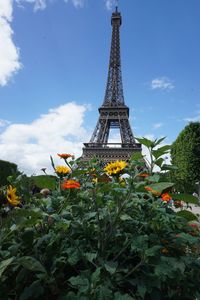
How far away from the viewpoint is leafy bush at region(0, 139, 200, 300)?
1.84m

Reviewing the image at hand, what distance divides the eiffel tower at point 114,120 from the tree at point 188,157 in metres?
8.97

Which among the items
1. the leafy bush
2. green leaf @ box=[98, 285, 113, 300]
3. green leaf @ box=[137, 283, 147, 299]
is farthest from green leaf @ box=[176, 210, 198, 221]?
green leaf @ box=[98, 285, 113, 300]

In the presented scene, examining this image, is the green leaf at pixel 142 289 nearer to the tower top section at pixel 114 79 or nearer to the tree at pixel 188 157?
the tree at pixel 188 157

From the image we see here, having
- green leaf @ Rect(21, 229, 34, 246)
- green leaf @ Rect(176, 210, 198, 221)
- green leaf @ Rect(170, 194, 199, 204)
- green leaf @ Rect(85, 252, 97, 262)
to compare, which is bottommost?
green leaf @ Rect(85, 252, 97, 262)

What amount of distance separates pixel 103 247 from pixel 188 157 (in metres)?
28.0

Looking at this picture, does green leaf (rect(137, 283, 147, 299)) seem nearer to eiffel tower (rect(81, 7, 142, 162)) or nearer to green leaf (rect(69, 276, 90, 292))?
green leaf (rect(69, 276, 90, 292))

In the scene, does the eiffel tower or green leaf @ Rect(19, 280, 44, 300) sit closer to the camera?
green leaf @ Rect(19, 280, 44, 300)

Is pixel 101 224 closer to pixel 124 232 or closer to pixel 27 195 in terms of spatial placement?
pixel 124 232

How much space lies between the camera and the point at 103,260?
194cm

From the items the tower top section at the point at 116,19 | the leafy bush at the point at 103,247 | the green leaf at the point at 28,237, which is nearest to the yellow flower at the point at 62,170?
the leafy bush at the point at 103,247

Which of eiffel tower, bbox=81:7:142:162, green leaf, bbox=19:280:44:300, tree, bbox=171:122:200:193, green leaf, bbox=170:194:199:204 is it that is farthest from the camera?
eiffel tower, bbox=81:7:142:162

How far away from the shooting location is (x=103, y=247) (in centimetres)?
203

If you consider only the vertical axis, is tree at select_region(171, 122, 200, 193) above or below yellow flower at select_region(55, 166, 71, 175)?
above

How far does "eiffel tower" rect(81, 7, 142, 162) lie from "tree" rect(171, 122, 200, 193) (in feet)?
29.4
